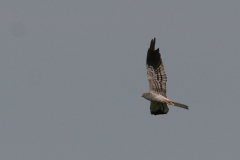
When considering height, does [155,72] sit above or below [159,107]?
above

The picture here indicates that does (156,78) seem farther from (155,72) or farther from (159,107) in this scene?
(159,107)

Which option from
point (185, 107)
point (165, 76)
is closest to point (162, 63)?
point (165, 76)

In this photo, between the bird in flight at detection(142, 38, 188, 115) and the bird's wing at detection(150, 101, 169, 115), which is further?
the bird's wing at detection(150, 101, 169, 115)

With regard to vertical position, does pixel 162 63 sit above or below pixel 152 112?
above

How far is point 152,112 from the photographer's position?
3675 centimetres

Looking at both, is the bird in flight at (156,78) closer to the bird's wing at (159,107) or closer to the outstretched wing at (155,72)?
the outstretched wing at (155,72)

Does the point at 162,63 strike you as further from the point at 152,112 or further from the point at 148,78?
the point at 152,112

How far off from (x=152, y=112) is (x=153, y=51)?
190 inches

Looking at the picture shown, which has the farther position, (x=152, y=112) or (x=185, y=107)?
(x=152, y=112)

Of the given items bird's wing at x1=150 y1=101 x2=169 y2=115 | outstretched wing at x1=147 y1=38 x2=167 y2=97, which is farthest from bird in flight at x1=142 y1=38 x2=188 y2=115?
bird's wing at x1=150 y1=101 x2=169 y2=115

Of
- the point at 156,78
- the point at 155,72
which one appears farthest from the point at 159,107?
the point at 155,72

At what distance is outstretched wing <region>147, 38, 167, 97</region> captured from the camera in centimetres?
3394

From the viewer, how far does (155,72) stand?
112 feet

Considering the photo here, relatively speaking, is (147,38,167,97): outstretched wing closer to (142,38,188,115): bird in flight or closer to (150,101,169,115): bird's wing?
(142,38,188,115): bird in flight
